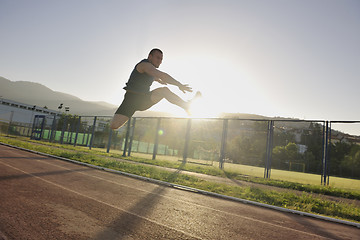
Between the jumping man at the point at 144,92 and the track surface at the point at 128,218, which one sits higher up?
the jumping man at the point at 144,92

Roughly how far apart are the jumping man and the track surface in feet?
5.46

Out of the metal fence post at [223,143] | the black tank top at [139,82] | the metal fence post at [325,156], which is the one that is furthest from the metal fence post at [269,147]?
the black tank top at [139,82]

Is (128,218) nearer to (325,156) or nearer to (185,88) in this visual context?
(185,88)

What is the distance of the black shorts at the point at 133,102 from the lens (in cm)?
434

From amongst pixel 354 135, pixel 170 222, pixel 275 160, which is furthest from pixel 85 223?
pixel 275 160

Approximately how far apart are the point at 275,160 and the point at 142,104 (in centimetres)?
1312

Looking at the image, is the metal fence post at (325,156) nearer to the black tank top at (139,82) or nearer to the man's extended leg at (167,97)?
the man's extended leg at (167,97)

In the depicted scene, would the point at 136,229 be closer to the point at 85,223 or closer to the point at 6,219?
the point at 85,223

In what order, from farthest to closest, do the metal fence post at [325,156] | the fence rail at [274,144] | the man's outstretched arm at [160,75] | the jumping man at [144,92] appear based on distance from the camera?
1. the fence rail at [274,144]
2. the metal fence post at [325,156]
3. the jumping man at [144,92]
4. the man's outstretched arm at [160,75]

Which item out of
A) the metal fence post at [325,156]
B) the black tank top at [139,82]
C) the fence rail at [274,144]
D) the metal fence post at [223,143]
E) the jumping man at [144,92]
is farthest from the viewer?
the metal fence post at [223,143]

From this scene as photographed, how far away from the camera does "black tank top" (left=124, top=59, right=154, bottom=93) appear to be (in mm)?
4168

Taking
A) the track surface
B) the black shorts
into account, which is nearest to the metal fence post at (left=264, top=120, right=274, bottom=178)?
the track surface

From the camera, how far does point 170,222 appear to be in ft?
10.2

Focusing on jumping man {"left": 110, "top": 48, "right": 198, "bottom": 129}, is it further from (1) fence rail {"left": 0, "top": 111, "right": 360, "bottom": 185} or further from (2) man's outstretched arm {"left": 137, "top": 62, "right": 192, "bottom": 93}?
(1) fence rail {"left": 0, "top": 111, "right": 360, "bottom": 185}
